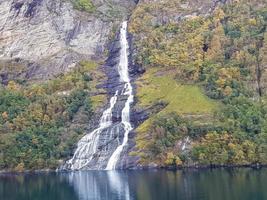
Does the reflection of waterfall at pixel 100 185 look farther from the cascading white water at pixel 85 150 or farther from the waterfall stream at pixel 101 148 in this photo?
the cascading white water at pixel 85 150

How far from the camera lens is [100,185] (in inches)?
5246

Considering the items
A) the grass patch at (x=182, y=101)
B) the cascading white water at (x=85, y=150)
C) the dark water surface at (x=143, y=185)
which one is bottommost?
the dark water surface at (x=143, y=185)

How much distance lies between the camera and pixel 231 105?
590 ft

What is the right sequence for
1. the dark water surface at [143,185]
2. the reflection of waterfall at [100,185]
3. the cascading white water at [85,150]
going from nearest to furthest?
the dark water surface at [143,185]
the reflection of waterfall at [100,185]
the cascading white water at [85,150]

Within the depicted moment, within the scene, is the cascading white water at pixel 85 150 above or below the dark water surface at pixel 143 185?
above

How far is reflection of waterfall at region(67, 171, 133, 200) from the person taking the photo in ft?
383

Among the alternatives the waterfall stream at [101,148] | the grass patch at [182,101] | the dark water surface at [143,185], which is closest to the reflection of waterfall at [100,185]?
the dark water surface at [143,185]

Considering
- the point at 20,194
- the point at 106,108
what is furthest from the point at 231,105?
the point at 20,194

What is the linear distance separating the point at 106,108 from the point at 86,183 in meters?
61.5

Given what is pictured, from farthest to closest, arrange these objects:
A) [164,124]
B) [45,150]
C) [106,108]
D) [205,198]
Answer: [106,108]
[45,150]
[164,124]
[205,198]

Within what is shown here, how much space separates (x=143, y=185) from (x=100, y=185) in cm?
1193

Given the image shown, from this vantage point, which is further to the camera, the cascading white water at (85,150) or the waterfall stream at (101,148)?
the cascading white water at (85,150)

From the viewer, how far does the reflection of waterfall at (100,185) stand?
116688 mm

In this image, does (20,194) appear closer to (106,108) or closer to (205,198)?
(205,198)
